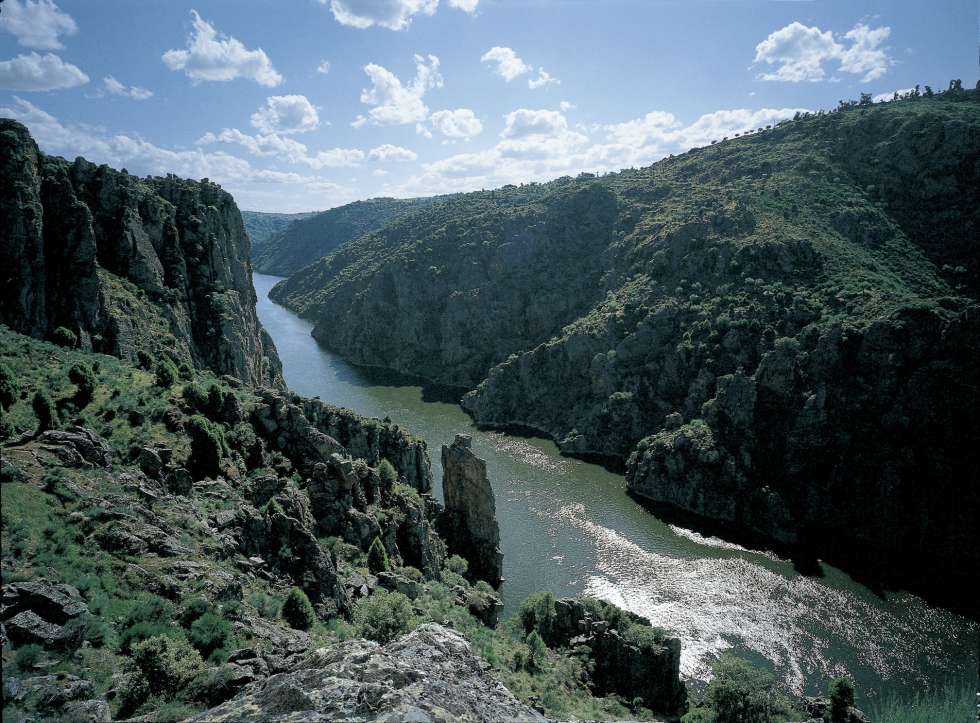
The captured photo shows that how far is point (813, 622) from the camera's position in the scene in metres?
46.1

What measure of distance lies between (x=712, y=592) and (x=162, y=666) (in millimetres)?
46033

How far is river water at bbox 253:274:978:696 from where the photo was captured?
41.8 metres

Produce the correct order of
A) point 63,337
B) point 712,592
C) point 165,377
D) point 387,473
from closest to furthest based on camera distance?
point 165,377 < point 63,337 < point 387,473 < point 712,592

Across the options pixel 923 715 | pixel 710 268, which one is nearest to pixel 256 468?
pixel 923 715

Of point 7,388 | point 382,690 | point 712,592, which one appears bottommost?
point 712,592

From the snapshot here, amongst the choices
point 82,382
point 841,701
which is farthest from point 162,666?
point 841,701

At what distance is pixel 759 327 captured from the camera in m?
74.9

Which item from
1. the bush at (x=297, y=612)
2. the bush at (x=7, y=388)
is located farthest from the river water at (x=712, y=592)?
the bush at (x=7, y=388)

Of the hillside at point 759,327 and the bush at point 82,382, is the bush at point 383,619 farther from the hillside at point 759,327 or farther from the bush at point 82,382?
the hillside at point 759,327

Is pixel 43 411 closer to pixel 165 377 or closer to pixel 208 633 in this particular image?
pixel 165 377

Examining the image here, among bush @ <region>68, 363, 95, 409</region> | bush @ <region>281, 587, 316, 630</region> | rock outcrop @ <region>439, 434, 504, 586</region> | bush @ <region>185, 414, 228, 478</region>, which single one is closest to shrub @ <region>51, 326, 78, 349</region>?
bush @ <region>68, 363, 95, 409</region>

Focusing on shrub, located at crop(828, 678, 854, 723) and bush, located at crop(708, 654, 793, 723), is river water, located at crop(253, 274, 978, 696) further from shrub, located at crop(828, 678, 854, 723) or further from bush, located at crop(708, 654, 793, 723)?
bush, located at crop(708, 654, 793, 723)

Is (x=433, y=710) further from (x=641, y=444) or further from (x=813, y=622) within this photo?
(x=641, y=444)

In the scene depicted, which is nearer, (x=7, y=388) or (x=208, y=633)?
(x=208, y=633)
